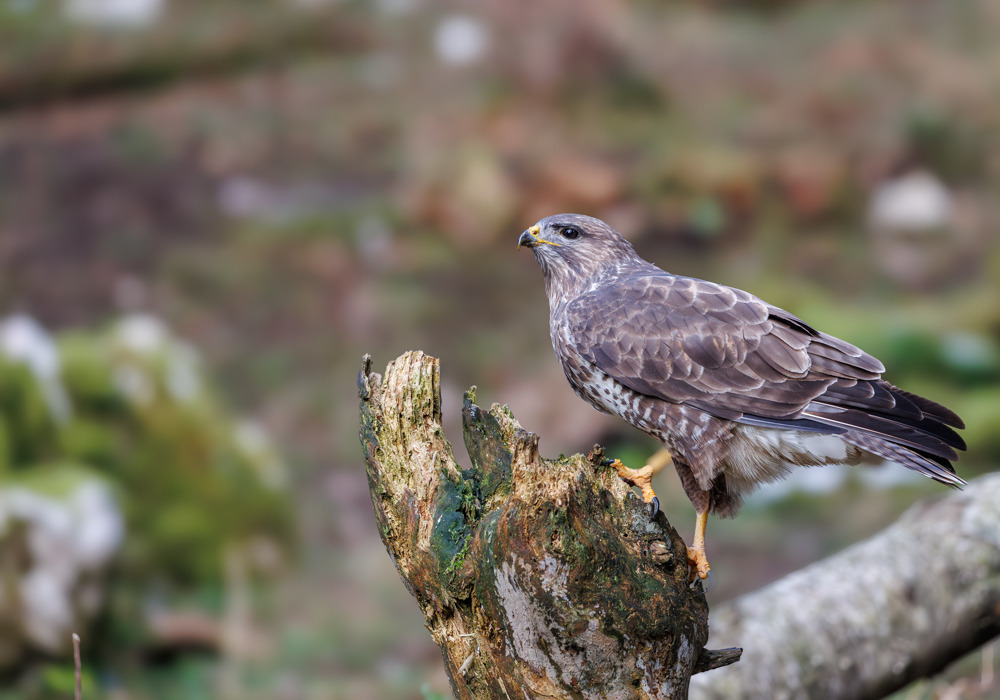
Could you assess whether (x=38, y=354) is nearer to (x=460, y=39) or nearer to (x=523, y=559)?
(x=460, y=39)

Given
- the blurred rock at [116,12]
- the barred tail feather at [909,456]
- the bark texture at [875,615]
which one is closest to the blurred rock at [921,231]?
the bark texture at [875,615]

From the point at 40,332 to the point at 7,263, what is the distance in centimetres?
50

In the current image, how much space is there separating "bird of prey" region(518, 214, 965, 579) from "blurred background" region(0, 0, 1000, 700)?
2862 mm

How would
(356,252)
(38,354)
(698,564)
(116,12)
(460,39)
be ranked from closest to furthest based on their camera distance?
(698,564), (38,354), (116,12), (356,252), (460,39)

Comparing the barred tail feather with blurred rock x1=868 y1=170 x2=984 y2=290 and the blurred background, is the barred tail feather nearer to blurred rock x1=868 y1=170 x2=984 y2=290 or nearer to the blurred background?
the blurred background

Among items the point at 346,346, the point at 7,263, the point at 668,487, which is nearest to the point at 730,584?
the point at 668,487

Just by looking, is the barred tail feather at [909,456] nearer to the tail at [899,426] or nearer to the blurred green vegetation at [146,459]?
the tail at [899,426]

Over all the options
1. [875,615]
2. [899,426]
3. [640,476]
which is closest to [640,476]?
[640,476]

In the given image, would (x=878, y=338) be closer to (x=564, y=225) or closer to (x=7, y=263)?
(x=564, y=225)

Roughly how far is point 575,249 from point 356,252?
300cm

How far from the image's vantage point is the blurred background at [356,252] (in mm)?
4988

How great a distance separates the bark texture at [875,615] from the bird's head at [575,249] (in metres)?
1.50

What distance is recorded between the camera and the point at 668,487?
552 centimetres

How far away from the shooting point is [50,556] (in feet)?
15.4
